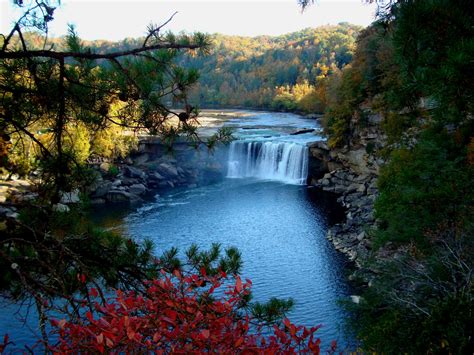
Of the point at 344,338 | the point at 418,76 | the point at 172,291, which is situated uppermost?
the point at 418,76

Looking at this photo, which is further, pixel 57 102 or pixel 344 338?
pixel 344 338

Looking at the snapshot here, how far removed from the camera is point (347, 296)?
48.6ft

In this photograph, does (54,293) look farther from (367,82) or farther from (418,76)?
(367,82)

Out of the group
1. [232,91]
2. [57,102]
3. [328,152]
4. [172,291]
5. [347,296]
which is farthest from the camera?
[232,91]

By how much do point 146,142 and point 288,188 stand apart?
34.9 ft

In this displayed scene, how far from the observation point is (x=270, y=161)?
110 feet

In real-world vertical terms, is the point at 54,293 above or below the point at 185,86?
below

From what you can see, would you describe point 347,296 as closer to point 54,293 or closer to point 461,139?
point 461,139

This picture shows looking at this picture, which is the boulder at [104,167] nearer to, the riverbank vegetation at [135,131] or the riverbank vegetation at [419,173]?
the riverbank vegetation at [419,173]

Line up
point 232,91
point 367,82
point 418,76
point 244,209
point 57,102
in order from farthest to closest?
point 232,91, point 367,82, point 244,209, point 57,102, point 418,76

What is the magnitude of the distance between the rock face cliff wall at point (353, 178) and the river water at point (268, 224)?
74 centimetres

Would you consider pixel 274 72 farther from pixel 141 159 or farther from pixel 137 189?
pixel 137 189

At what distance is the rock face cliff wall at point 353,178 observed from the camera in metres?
20.0

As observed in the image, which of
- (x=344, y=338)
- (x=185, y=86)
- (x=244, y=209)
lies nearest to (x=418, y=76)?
(x=185, y=86)
